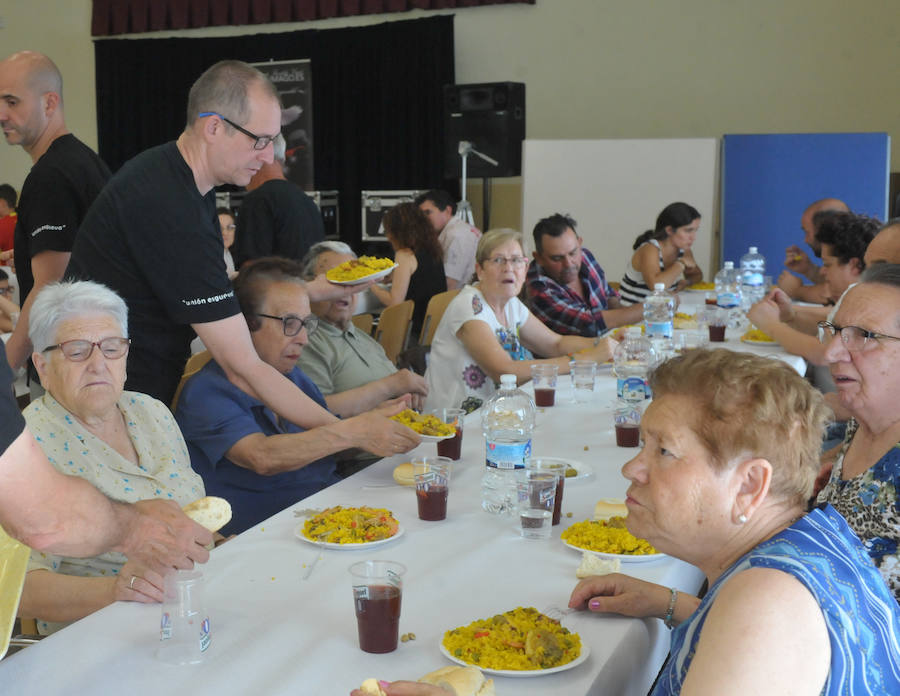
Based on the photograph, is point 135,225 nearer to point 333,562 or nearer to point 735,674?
point 333,562

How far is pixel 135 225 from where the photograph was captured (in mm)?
2498

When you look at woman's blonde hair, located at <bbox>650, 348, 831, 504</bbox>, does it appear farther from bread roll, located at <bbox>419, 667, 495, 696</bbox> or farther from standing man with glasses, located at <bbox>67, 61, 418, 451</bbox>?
standing man with glasses, located at <bbox>67, 61, 418, 451</bbox>

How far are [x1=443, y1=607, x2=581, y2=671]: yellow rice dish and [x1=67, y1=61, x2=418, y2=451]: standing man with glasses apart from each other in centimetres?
96

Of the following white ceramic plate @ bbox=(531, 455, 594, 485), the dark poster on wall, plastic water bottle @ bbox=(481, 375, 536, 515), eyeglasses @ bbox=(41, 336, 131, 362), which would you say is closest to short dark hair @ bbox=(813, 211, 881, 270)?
white ceramic plate @ bbox=(531, 455, 594, 485)

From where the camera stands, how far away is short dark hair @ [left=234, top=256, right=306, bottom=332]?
106 inches

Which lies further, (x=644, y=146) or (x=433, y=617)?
(x=644, y=146)

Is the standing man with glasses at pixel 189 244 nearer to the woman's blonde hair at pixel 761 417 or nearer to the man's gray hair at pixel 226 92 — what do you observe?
the man's gray hair at pixel 226 92

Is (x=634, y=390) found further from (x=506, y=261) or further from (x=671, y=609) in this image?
(x=671, y=609)

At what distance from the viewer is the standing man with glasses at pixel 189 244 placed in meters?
2.46

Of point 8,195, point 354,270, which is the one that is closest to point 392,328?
point 354,270

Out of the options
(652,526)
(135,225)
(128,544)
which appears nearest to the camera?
(652,526)

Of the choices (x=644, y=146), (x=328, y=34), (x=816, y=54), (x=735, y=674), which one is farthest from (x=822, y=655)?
(x=328, y=34)

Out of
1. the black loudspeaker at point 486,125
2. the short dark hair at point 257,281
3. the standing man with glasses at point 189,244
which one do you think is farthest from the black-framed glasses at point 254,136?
the black loudspeaker at point 486,125

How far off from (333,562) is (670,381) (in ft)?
2.65
